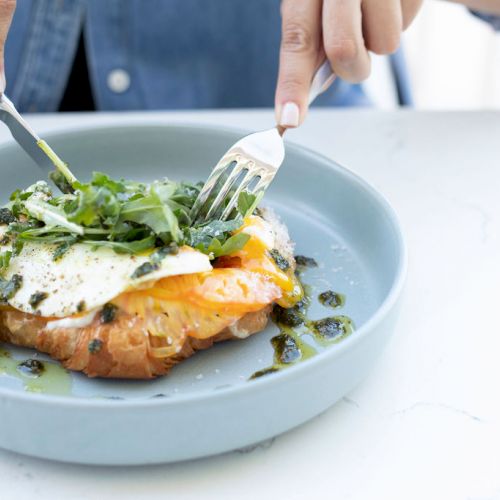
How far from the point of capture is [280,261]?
1.98m

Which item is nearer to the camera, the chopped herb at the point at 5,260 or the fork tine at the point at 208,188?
the chopped herb at the point at 5,260

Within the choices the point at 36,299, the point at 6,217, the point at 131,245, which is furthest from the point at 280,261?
the point at 6,217

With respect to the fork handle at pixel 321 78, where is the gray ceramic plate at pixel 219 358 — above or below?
below

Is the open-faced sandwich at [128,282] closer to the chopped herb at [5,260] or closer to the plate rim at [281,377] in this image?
the chopped herb at [5,260]

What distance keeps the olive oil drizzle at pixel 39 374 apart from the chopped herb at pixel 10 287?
0.14 m

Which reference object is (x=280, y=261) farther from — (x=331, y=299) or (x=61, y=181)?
(x=61, y=181)

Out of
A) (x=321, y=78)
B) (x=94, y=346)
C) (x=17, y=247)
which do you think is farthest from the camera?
(x=321, y=78)

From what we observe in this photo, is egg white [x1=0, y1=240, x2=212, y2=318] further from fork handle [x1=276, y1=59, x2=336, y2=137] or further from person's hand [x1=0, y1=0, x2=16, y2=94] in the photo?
fork handle [x1=276, y1=59, x2=336, y2=137]

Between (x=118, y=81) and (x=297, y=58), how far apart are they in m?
1.21

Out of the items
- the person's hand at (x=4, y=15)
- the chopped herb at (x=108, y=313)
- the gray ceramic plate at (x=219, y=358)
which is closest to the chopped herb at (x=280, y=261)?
the gray ceramic plate at (x=219, y=358)

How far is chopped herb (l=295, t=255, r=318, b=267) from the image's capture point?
2145 mm

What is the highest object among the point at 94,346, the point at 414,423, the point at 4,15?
the point at 4,15

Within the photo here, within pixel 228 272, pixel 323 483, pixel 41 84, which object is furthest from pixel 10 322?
pixel 41 84

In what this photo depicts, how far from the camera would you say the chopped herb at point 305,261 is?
2.14 m
